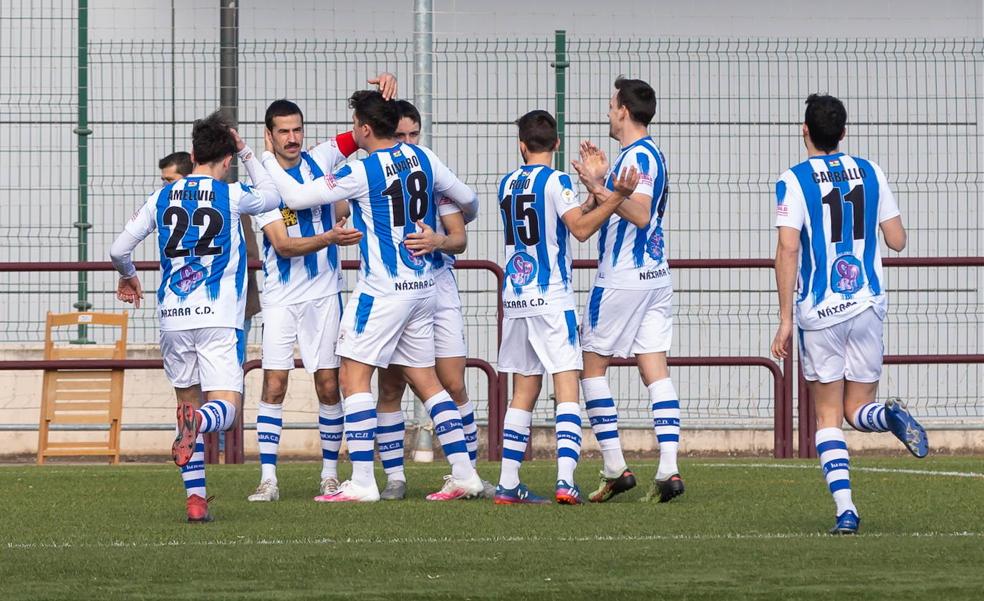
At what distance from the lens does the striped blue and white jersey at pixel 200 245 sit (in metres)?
7.07

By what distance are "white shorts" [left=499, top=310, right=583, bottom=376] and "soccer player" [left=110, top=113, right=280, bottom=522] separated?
123 centimetres

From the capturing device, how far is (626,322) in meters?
7.54

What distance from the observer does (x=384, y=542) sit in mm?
6133

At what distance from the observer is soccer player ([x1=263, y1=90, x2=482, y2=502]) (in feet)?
24.6

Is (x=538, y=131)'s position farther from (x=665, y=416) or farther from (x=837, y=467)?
(x=837, y=467)

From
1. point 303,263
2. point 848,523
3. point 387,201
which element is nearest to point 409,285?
point 387,201

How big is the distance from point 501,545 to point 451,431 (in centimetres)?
179

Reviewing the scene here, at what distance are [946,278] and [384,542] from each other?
722 centimetres

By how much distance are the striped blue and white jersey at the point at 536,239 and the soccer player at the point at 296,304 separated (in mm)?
872

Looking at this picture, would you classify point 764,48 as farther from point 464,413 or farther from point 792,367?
point 464,413

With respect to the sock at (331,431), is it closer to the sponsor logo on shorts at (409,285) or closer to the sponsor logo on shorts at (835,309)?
the sponsor logo on shorts at (409,285)

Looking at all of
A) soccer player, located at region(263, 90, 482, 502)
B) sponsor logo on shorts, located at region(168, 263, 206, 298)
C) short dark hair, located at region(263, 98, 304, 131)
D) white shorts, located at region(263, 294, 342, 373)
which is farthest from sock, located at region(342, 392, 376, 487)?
short dark hair, located at region(263, 98, 304, 131)

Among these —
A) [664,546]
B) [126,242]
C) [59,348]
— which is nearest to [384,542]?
[664,546]

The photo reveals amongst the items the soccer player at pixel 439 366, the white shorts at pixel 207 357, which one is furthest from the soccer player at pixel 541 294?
the white shorts at pixel 207 357
